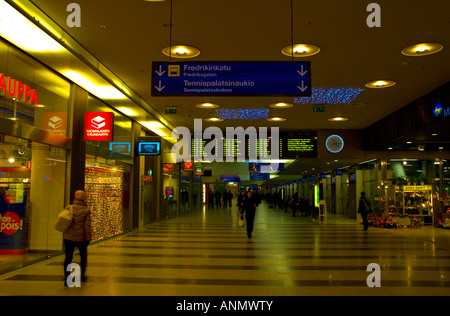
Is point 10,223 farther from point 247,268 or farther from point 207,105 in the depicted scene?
point 207,105

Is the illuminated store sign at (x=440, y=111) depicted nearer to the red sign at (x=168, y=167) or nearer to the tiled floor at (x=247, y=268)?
the tiled floor at (x=247, y=268)

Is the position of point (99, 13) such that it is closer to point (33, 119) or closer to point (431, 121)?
point (33, 119)

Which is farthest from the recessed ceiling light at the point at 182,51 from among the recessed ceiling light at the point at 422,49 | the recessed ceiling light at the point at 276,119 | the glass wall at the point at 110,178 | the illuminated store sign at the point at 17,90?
the recessed ceiling light at the point at 276,119

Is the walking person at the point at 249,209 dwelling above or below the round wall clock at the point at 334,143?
below

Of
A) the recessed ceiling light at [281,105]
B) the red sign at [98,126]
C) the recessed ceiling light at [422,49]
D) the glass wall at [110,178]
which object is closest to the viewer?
the recessed ceiling light at [422,49]

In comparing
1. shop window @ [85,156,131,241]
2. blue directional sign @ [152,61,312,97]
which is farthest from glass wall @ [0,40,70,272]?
blue directional sign @ [152,61,312,97]

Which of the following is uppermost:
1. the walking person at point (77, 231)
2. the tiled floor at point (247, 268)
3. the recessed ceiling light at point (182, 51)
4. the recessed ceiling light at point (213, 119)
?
the recessed ceiling light at point (182, 51)

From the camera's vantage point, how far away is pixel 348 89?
1155 cm

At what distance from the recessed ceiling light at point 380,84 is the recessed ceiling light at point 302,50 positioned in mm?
3019

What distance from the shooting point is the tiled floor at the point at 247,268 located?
6.12 metres

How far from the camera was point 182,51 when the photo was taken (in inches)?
341

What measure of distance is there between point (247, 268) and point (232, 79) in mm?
3634

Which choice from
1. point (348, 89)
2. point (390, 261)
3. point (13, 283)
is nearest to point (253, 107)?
point (348, 89)

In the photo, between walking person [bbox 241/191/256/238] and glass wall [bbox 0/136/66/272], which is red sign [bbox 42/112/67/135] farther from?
walking person [bbox 241/191/256/238]
